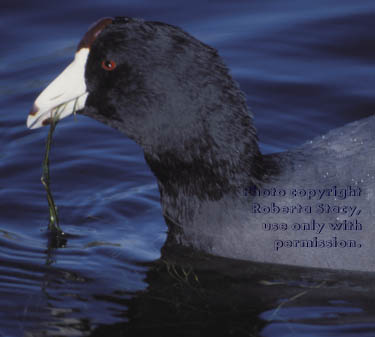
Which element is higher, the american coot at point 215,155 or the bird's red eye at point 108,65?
the bird's red eye at point 108,65

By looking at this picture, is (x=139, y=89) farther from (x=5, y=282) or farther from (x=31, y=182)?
(x=31, y=182)

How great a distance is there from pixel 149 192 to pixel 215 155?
137 centimetres

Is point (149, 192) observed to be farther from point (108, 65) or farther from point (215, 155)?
point (108, 65)

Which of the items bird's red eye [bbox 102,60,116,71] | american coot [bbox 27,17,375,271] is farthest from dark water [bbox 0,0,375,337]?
bird's red eye [bbox 102,60,116,71]

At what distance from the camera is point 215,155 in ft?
15.9

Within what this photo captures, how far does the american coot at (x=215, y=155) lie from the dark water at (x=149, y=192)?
0.79ft

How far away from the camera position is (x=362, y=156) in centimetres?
484

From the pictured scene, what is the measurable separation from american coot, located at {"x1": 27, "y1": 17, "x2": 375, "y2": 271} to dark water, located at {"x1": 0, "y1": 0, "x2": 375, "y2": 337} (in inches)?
9.4

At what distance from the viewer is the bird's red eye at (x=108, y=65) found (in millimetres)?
4754

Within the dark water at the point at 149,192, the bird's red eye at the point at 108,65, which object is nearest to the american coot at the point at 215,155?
the bird's red eye at the point at 108,65

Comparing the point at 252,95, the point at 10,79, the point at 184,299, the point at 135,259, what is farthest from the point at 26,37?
the point at 184,299

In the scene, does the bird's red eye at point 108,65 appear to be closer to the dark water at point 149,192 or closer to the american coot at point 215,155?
the american coot at point 215,155

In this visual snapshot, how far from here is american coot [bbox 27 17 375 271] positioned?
15.4ft

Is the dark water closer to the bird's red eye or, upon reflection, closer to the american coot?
the american coot
